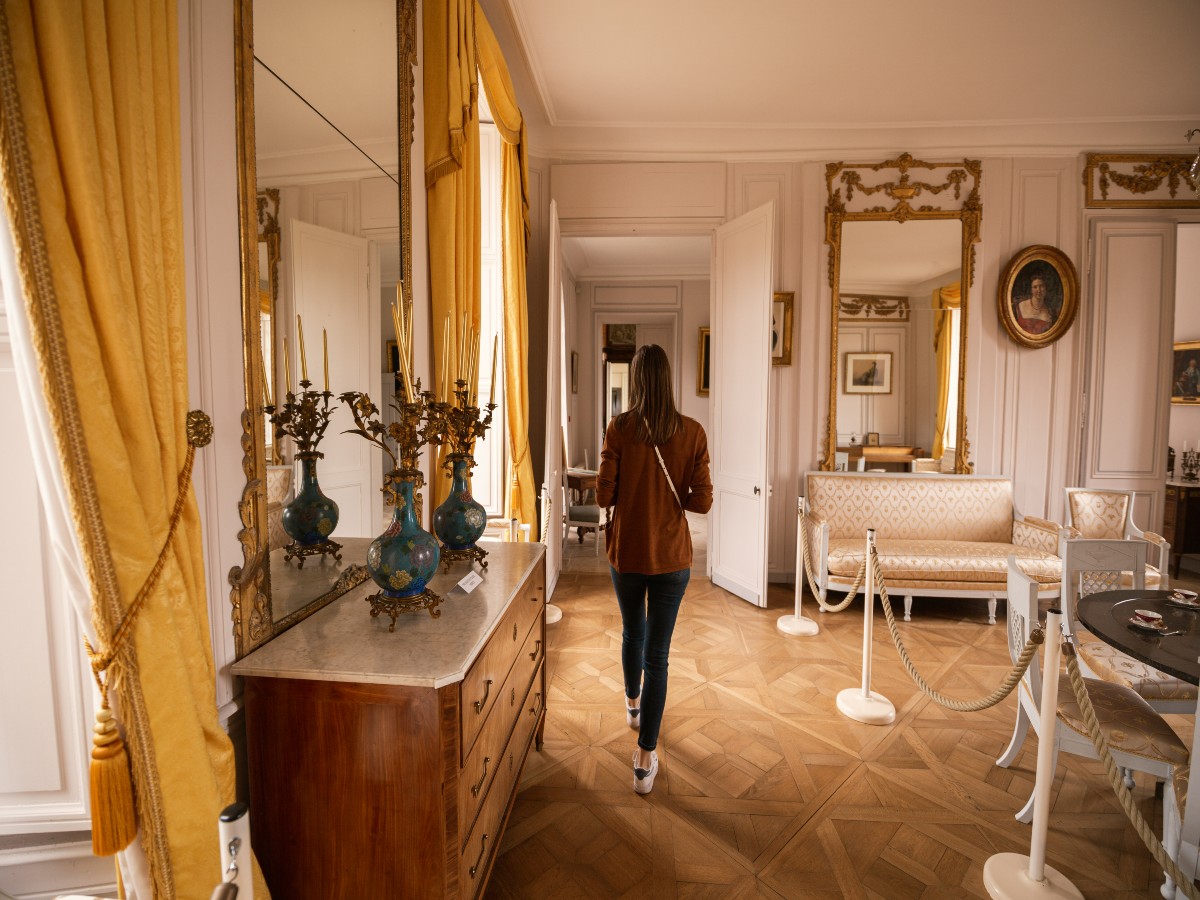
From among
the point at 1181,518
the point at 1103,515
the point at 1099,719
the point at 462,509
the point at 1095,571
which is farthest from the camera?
the point at 1181,518

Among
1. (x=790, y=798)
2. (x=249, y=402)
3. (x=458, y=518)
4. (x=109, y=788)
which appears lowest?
(x=790, y=798)

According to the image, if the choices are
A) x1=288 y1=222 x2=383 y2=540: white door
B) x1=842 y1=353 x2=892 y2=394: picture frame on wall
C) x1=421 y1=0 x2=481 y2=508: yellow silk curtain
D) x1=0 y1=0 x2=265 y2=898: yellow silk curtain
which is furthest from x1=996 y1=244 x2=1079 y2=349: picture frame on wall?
x1=0 y1=0 x2=265 y2=898: yellow silk curtain

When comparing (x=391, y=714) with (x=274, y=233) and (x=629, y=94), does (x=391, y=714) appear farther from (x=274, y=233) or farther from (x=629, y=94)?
(x=629, y=94)

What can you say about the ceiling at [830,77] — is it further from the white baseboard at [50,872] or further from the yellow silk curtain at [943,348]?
the white baseboard at [50,872]

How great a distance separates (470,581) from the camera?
66.9 inches

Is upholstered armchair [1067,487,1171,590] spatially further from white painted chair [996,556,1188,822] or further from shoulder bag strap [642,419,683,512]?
shoulder bag strap [642,419,683,512]

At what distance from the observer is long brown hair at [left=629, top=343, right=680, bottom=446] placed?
6.31 feet

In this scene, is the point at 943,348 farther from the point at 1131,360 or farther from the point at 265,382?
the point at 265,382

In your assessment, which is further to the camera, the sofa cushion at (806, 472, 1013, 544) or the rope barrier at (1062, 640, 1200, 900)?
the sofa cushion at (806, 472, 1013, 544)

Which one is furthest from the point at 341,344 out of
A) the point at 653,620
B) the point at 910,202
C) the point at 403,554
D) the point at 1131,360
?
the point at 1131,360

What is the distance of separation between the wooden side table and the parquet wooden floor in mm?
2850

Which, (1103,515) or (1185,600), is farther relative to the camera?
(1103,515)

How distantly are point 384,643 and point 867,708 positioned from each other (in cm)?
220

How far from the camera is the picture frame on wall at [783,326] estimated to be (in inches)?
175
